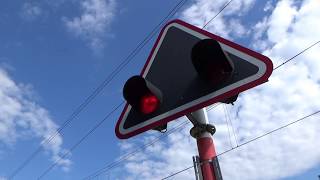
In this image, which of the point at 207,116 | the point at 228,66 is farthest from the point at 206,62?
the point at 207,116

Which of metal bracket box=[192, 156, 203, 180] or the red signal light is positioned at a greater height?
the red signal light

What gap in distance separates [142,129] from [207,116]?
52 centimetres

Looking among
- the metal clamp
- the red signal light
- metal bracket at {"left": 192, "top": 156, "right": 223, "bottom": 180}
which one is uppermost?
the red signal light

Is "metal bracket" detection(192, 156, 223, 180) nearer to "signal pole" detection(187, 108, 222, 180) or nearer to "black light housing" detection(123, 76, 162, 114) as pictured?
"signal pole" detection(187, 108, 222, 180)

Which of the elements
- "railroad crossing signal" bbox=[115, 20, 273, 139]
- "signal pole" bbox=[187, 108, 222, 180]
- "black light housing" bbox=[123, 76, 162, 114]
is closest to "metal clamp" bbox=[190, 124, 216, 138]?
"signal pole" bbox=[187, 108, 222, 180]

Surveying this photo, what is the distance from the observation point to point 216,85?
2588 mm

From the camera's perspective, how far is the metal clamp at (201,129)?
9.14 feet

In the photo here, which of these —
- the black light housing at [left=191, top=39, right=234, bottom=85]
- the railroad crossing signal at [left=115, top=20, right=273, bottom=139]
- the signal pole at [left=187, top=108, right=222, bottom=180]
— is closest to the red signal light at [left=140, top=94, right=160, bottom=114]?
the railroad crossing signal at [left=115, top=20, right=273, bottom=139]

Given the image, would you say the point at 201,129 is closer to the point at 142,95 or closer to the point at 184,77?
the point at 184,77

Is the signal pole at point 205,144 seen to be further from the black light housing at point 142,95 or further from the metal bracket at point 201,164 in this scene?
the black light housing at point 142,95

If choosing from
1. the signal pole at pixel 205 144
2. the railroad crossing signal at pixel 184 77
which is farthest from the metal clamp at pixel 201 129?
the railroad crossing signal at pixel 184 77

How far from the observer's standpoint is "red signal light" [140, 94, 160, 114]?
9.32 feet

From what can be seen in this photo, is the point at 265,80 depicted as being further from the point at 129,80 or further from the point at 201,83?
the point at 129,80

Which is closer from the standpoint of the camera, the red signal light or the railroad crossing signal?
the railroad crossing signal
